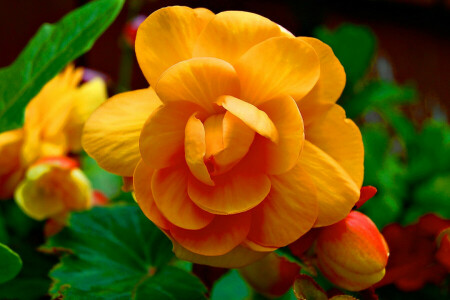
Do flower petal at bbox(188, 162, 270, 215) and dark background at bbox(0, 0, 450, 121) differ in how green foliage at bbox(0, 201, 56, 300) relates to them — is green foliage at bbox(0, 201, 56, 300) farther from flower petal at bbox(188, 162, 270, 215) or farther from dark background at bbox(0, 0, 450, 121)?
dark background at bbox(0, 0, 450, 121)

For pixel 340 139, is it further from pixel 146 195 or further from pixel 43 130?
pixel 43 130

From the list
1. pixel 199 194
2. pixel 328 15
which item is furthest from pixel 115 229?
pixel 328 15

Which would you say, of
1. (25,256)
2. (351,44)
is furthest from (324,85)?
(351,44)

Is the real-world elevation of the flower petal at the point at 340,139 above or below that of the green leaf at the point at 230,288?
above

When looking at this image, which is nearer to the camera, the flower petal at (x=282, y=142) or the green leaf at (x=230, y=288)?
the flower petal at (x=282, y=142)

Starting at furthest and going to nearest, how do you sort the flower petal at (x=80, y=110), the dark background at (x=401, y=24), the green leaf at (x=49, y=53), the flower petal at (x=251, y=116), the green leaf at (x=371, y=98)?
the dark background at (x=401, y=24), the green leaf at (x=371, y=98), the flower petal at (x=80, y=110), the green leaf at (x=49, y=53), the flower petal at (x=251, y=116)

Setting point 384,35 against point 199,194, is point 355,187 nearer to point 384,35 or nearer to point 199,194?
point 199,194

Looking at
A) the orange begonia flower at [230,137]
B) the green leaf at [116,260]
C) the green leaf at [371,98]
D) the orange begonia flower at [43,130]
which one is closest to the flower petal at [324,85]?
the orange begonia flower at [230,137]

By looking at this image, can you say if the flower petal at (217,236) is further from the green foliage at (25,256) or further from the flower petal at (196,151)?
the green foliage at (25,256)
